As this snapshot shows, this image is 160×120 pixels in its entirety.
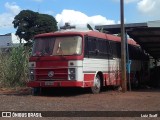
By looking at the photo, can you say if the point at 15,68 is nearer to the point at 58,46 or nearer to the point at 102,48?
the point at 102,48

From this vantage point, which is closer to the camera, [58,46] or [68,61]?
[68,61]

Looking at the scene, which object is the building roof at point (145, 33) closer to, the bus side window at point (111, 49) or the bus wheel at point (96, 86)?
the bus side window at point (111, 49)

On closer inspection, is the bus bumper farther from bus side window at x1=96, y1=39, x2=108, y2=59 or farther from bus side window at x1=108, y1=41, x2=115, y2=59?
bus side window at x1=108, y1=41, x2=115, y2=59

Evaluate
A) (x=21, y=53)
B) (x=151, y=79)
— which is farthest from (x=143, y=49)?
(x=21, y=53)

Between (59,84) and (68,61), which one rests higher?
(68,61)

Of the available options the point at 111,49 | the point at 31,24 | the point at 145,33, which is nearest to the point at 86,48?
the point at 111,49

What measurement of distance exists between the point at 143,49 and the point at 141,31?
14.8 feet

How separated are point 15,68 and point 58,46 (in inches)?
255

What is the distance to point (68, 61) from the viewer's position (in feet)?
56.1

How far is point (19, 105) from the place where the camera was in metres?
13.2

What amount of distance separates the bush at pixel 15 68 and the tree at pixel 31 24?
991 inches

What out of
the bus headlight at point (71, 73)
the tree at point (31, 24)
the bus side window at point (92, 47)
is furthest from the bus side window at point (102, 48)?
the tree at point (31, 24)

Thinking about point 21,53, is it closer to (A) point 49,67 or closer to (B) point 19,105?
(A) point 49,67

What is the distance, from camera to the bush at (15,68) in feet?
76.0
